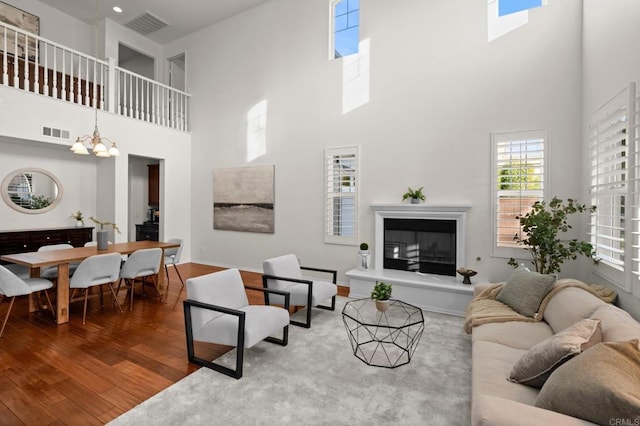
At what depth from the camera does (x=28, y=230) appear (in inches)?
207

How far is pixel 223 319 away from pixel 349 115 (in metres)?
4.03

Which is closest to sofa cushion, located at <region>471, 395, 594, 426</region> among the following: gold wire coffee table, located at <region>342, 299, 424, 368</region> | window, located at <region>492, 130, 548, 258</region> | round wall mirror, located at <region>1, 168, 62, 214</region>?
gold wire coffee table, located at <region>342, 299, 424, 368</region>

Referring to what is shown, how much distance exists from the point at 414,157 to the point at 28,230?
20.9 ft

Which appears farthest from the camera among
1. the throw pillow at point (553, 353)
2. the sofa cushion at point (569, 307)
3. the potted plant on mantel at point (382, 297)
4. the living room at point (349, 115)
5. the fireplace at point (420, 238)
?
the fireplace at point (420, 238)

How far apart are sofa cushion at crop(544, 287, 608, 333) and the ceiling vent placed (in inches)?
334

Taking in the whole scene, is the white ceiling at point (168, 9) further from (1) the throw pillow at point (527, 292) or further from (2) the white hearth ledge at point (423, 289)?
(1) the throw pillow at point (527, 292)

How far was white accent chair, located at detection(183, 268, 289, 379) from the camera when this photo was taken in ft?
8.32

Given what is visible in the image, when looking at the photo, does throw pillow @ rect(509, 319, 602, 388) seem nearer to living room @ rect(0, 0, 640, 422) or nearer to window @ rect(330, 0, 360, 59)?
living room @ rect(0, 0, 640, 422)

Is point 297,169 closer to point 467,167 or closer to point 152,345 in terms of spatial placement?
point 467,167

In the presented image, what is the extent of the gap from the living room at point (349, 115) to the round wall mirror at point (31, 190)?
0.14 metres

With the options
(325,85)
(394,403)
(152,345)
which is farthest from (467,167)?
(152,345)

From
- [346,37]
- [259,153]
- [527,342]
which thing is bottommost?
[527,342]

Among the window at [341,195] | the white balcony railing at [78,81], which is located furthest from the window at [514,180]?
the white balcony railing at [78,81]

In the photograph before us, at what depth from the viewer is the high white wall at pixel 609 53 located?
2635 millimetres
